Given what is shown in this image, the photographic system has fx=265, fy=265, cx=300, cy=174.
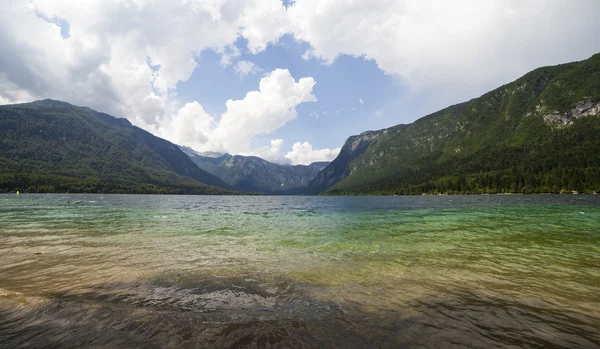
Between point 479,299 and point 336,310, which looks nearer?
point 336,310

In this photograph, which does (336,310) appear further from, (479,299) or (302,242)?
(302,242)

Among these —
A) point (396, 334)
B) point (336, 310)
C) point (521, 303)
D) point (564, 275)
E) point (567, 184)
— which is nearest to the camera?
point (396, 334)

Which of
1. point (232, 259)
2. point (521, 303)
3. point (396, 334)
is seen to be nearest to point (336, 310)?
point (396, 334)

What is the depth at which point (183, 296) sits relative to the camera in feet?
33.5

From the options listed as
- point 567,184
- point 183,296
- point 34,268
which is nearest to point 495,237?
point 183,296

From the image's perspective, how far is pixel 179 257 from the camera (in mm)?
17406

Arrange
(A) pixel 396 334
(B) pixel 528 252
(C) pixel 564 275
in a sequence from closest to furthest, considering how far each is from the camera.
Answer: (A) pixel 396 334 → (C) pixel 564 275 → (B) pixel 528 252

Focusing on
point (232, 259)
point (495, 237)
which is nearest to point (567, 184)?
point (495, 237)

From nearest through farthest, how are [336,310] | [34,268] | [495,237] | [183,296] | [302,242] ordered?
1. [336,310]
2. [183,296]
3. [34,268]
4. [302,242]
5. [495,237]

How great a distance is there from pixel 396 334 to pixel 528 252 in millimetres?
17056

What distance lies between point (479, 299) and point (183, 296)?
36.9ft

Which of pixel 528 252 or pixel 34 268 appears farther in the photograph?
pixel 528 252

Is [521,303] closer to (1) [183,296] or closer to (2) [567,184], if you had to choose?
(1) [183,296]

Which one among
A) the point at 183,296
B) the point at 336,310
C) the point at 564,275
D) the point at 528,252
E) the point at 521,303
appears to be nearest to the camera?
the point at 336,310
